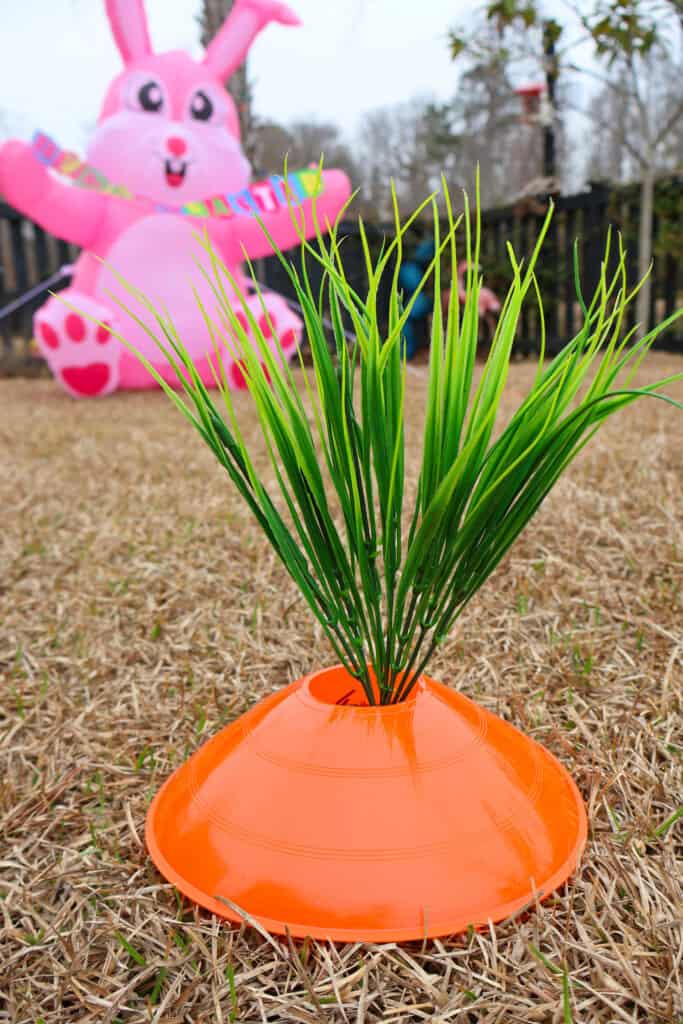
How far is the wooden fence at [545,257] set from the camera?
18.3 ft

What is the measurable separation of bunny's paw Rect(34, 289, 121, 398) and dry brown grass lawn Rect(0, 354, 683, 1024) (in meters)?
1.63

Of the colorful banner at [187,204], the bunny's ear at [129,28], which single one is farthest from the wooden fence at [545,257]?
the bunny's ear at [129,28]

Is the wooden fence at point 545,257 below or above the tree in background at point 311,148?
below

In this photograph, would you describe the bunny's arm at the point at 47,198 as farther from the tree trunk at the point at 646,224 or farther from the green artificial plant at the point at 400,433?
the green artificial plant at the point at 400,433

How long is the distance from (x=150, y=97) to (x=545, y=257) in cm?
330

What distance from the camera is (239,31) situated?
4316 millimetres

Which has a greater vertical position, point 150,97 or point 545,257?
point 150,97

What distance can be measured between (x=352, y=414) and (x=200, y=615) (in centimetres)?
81

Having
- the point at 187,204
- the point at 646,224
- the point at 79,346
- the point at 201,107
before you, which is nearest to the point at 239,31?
the point at 201,107

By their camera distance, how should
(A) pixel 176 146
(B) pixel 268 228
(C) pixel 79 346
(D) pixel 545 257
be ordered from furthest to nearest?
(D) pixel 545 257, (B) pixel 268 228, (A) pixel 176 146, (C) pixel 79 346

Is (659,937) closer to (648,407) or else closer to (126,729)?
(126,729)

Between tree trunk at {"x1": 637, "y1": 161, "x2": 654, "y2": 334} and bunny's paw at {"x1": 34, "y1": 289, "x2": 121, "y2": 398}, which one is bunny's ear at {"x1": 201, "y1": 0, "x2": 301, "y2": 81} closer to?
bunny's paw at {"x1": 34, "y1": 289, "x2": 121, "y2": 398}

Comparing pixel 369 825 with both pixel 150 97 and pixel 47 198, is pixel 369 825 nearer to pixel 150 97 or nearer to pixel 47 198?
pixel 47 198

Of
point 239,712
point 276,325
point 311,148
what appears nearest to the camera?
point 239,712
